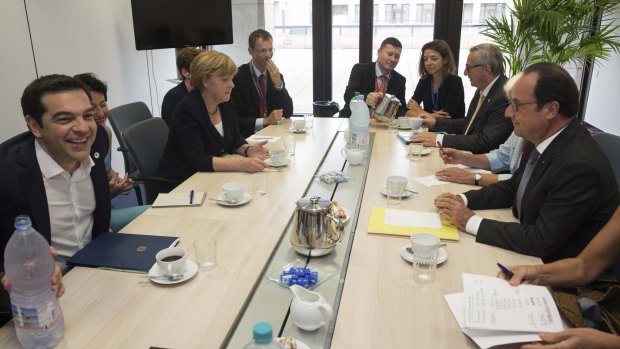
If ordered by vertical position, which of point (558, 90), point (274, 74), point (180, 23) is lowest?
point (274, 74)

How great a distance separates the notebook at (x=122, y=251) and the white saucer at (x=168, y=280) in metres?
0.03

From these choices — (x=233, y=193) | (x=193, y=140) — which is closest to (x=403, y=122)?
(x=193, y=140)

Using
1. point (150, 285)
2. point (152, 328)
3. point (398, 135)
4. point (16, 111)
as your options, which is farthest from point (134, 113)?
point (152, 328)

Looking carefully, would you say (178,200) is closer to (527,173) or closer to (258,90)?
(527,173)

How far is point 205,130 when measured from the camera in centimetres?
274

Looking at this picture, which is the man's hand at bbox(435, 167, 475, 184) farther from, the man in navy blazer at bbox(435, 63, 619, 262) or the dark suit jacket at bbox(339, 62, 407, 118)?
the dark suit jacket at bbox(339, 62, 407, 118)

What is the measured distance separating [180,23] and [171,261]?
367 cm

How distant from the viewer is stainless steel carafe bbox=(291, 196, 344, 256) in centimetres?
155

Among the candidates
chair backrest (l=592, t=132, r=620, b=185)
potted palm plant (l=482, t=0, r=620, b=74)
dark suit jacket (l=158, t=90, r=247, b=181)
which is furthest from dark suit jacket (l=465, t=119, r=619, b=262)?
potted palm plant (l=482, t=0, r=620, b=74)

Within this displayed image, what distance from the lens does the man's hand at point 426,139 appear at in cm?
308

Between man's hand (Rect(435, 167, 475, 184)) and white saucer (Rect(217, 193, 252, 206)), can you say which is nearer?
white saucer (Rect(217, 193, 252, 206))

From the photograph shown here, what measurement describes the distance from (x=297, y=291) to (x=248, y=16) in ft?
17.0

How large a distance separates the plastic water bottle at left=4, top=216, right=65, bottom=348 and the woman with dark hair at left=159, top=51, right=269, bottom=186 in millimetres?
1352

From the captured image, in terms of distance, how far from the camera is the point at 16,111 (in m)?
3.31
